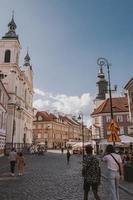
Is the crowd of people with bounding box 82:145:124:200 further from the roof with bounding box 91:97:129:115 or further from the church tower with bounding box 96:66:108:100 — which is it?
the church tower with bounding box 96:66:108:100

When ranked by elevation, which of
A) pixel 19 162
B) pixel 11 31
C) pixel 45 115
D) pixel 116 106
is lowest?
pixel 19 162

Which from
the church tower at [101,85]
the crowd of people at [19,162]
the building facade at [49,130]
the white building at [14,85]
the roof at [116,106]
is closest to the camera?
the crowd of people at [19,162]

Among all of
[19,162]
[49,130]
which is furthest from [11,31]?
[19,162]

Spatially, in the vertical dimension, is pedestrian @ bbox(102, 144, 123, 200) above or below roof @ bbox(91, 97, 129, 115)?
below

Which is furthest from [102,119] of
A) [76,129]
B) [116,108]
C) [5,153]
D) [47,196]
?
[76,129]

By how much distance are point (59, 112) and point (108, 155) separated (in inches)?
4831

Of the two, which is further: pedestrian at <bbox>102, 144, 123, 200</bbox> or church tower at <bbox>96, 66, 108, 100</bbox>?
church tower at <bbox>96, 66, 108, 100</bbox>

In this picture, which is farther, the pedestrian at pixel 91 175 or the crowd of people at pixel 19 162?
the crowd of people at pixel 19 162

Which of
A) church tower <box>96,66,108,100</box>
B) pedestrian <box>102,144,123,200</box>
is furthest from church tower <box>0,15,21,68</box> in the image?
pedestrian <box>102,144,123,200</box>

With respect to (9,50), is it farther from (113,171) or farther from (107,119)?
(113,171)

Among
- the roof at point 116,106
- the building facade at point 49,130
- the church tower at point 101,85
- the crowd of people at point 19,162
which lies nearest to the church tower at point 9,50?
the church tower at point 101,85

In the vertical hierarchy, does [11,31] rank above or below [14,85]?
above

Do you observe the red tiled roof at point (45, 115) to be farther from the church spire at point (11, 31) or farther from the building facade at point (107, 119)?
the building facade at point (107, 119)

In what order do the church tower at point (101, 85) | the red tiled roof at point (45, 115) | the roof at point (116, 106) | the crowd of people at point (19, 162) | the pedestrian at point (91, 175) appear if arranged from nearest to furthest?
the pedestrian at point (91, 175), the crowd of people at point (19, 162), the roof at point (116, 106), the church tower at point (101, 85), the red tiled roof at point (45, 115)
